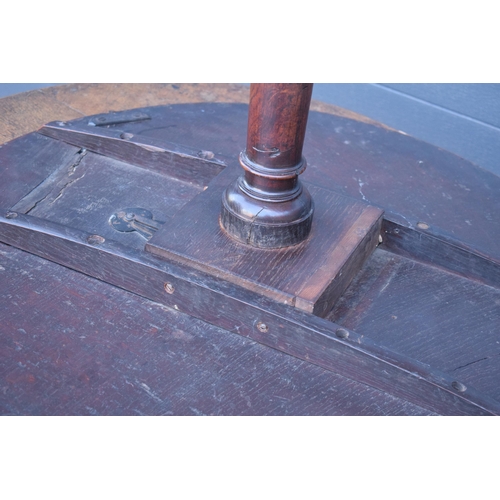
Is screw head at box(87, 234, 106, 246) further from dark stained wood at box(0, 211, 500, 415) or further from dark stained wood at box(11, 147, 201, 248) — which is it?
dark stained wood at box(11, 147, 201, 248)

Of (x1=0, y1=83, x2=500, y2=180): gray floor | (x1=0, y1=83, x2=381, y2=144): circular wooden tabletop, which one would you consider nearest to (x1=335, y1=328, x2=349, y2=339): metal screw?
(x1=0, y1=83, x2=381, y2=144): circular wooden tabletop

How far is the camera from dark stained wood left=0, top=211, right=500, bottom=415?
1269 mm

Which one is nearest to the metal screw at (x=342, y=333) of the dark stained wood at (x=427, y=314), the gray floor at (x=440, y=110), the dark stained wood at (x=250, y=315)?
the dark stained wood at (x=250, y=315)

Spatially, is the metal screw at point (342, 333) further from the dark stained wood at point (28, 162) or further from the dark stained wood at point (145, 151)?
the dark stained wood at point (28, 162)

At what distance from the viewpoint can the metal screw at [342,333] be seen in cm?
131

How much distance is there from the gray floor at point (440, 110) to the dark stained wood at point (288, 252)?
4.30 ft

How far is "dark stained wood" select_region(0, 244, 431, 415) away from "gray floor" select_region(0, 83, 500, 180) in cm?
160

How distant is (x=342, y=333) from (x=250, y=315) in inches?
7.4

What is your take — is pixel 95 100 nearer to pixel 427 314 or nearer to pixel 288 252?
pixel 288 252

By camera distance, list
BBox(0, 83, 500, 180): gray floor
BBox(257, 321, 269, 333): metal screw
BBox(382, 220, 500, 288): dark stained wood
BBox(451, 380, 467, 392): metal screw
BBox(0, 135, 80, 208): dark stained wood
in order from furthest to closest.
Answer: BBox(0, 83, 500, 180): gray floor < BBox(0, 135, 80, 208): dark stained wood < BBox(382, 220, 500, 288): dark stained wood < BBox(257, 321, 269, 333): metal screw < BBox(451, 380, 467, 392): metal screw

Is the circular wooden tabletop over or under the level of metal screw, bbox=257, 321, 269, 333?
under

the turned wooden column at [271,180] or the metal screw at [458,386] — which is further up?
the turned wooden column at [271,180]

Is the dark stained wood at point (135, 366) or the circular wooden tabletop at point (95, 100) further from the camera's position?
the circular wooden tabletop at point (95, 100)

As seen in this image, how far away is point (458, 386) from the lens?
4.13 ft
